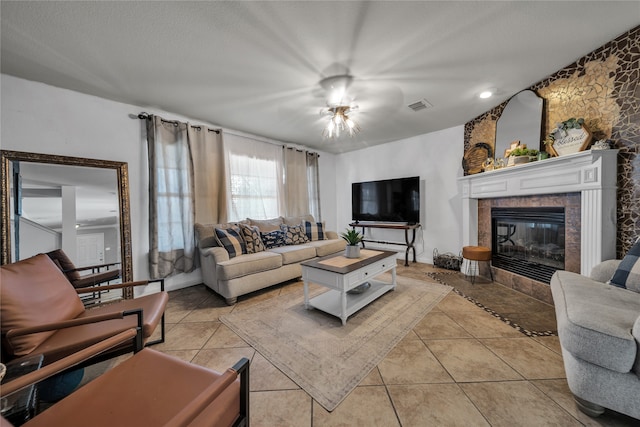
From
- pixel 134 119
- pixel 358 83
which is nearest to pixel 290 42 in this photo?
pixel 358 83

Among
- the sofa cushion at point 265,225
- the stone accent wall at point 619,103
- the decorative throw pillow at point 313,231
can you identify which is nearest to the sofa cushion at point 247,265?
the sofa cushion at point 265,225

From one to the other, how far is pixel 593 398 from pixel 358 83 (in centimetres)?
277

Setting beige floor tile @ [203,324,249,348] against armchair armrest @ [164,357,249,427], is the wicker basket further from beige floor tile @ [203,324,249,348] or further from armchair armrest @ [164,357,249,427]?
armchair armrest @ [164,357,249,427]

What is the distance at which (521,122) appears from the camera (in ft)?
8.87

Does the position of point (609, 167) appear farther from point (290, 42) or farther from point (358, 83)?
point (290, 42)

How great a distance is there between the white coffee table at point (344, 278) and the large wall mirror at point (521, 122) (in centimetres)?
209

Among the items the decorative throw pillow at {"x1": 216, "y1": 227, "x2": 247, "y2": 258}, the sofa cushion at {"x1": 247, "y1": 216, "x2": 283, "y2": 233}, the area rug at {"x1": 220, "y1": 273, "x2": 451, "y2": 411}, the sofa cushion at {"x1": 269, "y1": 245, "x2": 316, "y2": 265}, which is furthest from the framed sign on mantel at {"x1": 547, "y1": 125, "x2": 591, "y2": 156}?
the decorative throw pillow at {"x1": 216, "y1": 227, "x2": 247, "y2": 258}

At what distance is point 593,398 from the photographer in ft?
3.60

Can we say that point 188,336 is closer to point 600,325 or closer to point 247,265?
point 247,265

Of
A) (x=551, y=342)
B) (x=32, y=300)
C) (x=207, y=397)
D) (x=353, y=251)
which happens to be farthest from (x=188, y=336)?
(x=551, y=342)

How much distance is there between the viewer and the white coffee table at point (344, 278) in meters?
2.01

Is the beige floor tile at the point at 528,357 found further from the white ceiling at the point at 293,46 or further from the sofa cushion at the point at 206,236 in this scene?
the sofa cushion at the point at 206,236

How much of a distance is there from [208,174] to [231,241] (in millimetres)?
1119

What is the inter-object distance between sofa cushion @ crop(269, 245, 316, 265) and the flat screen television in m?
1.84
